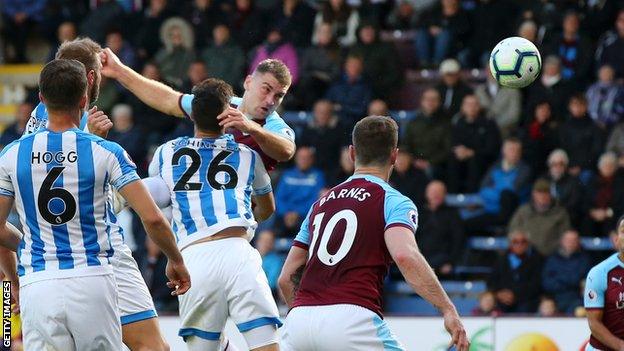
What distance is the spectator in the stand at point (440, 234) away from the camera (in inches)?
630

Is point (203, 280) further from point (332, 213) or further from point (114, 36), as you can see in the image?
point (114, 36)

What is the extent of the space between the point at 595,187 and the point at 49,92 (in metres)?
9.85

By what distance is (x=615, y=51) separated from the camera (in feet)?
56.1

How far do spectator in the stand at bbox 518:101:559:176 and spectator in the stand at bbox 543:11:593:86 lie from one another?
785 millimetres

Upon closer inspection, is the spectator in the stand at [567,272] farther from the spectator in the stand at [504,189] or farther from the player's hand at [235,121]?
the player's hand at [235,121]

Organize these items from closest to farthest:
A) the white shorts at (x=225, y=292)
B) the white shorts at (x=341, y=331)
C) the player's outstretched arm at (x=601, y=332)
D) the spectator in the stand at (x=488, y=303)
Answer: the white shorts at (x=341, y=331) → the white shorts at (x=225, y=292) → the player's outstretched arm at (x=601, y=332) → the spectator in the stand at (x=488, y=303)

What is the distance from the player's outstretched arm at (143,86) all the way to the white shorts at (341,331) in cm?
264

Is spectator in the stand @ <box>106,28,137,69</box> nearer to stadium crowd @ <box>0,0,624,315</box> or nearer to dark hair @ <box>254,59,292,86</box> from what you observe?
stadium crowd @ <box>0,0,624,315</box>

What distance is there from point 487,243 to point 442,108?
1952mm

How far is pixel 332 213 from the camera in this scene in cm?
746

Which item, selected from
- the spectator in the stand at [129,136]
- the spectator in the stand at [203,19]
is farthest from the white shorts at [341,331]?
the spectator in the stand at [203,19]

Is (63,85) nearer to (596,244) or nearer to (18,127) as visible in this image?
(596,244)

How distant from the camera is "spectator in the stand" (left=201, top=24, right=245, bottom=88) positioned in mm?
18906

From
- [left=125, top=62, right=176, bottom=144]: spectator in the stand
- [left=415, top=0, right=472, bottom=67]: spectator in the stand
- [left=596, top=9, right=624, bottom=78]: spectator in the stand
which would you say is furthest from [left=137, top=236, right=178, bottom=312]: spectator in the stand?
[left=596, top=9, right=624, bottom=78]: spectator in the stand
